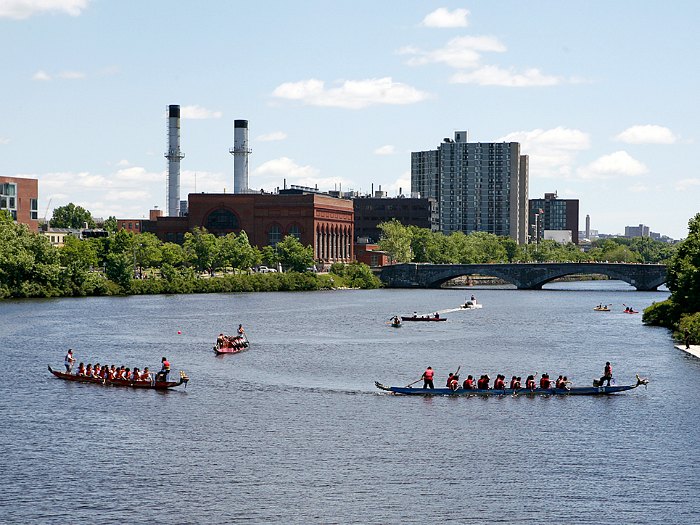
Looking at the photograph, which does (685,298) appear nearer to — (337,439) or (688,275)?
(688,275)

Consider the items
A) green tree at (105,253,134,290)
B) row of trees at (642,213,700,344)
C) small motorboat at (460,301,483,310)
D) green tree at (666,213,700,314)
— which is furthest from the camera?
green tree at (105,253,134,290)

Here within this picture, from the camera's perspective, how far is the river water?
53.2m

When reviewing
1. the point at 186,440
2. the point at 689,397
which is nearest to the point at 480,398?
the point at 689,397

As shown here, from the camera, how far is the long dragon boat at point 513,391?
269 feet

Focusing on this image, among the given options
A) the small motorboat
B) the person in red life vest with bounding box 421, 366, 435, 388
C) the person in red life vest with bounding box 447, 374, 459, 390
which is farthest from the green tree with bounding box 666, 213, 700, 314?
the person in red life vest with bounding box 421, 366, 435, 388

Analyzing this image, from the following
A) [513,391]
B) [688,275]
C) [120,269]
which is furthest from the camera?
[120,269]

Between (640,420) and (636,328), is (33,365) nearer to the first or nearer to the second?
(640,420)

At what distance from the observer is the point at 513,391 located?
270 feet

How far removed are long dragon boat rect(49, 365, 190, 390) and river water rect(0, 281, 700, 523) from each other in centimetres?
114

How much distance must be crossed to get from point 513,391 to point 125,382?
29242 millimetres

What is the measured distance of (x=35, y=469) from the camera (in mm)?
58844

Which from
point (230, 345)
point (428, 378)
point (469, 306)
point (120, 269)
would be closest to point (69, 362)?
point (230, 345)

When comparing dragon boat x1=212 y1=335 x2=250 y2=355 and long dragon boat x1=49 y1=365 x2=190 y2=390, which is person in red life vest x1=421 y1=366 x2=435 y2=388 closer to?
long dragon boat x1=49 y1=365 x2=190 y2=390

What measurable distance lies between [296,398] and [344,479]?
931 inches
